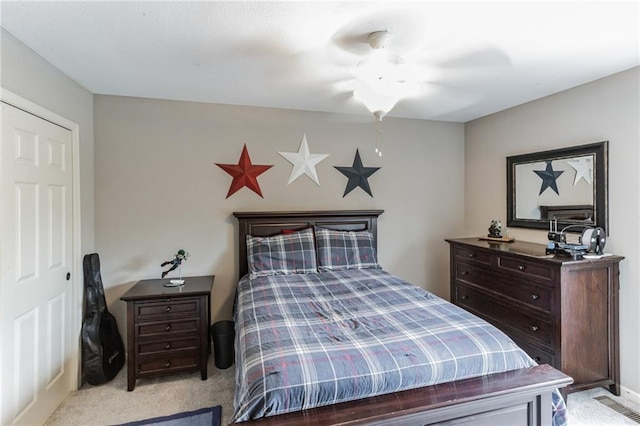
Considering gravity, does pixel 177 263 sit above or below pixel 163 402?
above

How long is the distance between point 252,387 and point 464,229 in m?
3.47

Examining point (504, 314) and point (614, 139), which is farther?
point (504, 314)

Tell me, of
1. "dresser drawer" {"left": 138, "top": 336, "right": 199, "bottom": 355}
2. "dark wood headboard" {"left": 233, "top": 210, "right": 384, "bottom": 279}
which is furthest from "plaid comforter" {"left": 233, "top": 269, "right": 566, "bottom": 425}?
"dark wood headboard" {"left": 233, "top": 210, "right": 384, "bottom": 279}

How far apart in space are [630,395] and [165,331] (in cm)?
355

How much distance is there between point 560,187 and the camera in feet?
9.52

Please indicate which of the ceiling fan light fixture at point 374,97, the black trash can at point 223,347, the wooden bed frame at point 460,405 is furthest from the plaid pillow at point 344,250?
the wooden bed frame at point 460,405

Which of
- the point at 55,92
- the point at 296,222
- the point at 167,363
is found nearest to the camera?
the point at 55,92

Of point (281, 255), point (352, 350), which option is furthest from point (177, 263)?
point (352, 350)

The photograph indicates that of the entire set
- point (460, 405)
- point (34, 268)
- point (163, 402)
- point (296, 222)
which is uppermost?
point (296, 222)

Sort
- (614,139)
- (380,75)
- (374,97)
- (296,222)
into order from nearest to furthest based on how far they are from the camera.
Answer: (380,75) < (374,97) < (614,139) < (296,222)

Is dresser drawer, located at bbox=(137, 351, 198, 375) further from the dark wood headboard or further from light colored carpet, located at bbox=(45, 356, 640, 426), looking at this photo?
the dark wood headboard

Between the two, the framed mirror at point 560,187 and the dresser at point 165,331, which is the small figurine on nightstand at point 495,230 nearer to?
the framed mirror at point 560,187

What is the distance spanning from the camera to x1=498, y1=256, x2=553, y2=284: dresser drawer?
2428mm

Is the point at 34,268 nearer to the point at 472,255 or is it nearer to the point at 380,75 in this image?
the point at 380,75
